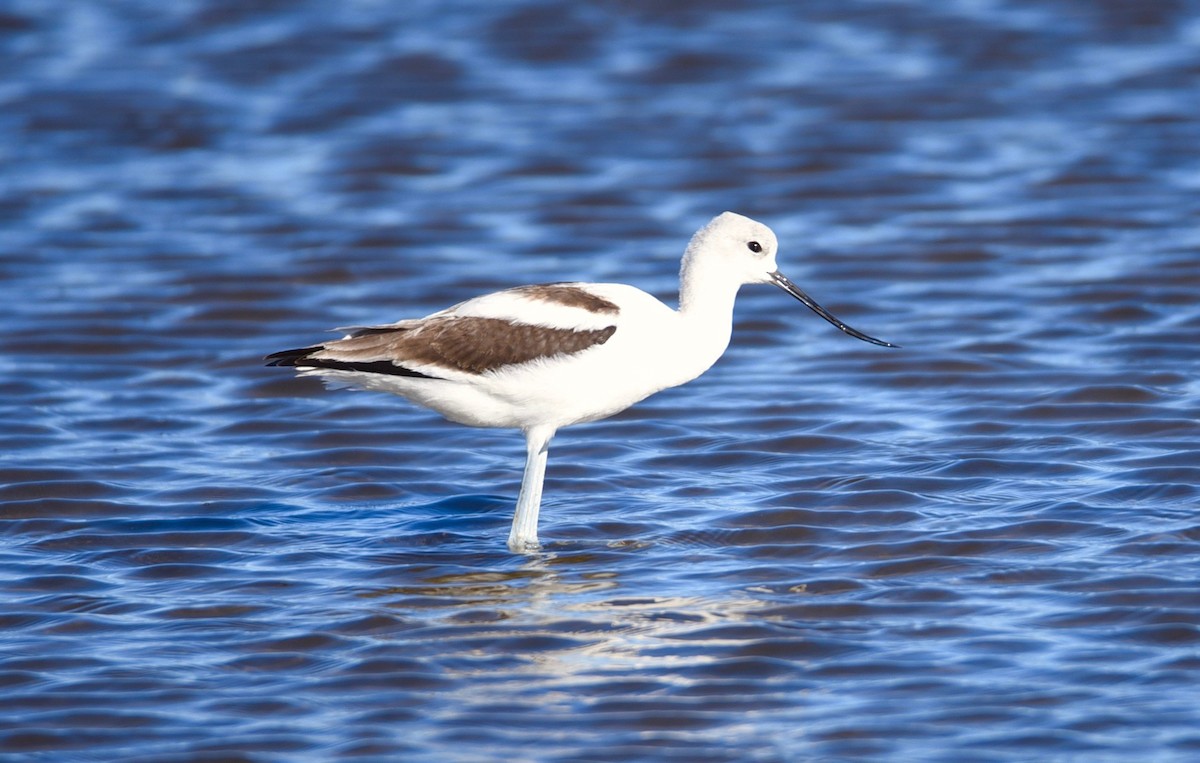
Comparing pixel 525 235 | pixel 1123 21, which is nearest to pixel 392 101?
pixel 525 235

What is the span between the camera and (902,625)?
6.43 m

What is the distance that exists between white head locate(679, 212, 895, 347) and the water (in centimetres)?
109

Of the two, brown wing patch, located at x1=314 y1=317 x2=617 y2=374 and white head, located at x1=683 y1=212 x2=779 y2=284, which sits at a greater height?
white head, located at x1=683 y1=212 x2=779 y2=284

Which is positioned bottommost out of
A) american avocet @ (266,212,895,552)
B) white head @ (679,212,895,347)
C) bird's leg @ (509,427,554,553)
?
bird's leg @ (509,427,554,553)

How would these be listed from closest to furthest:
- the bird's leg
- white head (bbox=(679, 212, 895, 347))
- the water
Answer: the water
the bird's leg
white head (bbox=(679, 212, 895, 347))

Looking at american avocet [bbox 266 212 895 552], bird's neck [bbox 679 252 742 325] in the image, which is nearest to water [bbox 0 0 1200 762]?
american avocet [bbox 266 212 895 552]

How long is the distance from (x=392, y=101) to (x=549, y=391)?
8615 millimetres

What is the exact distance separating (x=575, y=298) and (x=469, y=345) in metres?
0.50

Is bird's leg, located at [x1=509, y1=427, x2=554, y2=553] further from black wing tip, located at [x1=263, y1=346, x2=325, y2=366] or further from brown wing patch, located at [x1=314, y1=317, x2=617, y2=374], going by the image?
black wing tip, located at [x1=263, y1=346, x2=325, y2=366]

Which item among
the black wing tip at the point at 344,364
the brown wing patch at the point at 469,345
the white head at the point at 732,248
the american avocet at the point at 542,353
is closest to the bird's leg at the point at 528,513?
the american avocet at the point at 542,353

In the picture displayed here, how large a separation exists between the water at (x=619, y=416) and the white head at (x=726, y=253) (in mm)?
1092

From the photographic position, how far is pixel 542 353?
7312mm

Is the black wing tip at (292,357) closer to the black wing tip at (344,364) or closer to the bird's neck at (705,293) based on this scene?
the black wing tip at (344,364)

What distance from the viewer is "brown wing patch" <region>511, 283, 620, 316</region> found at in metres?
7.33
